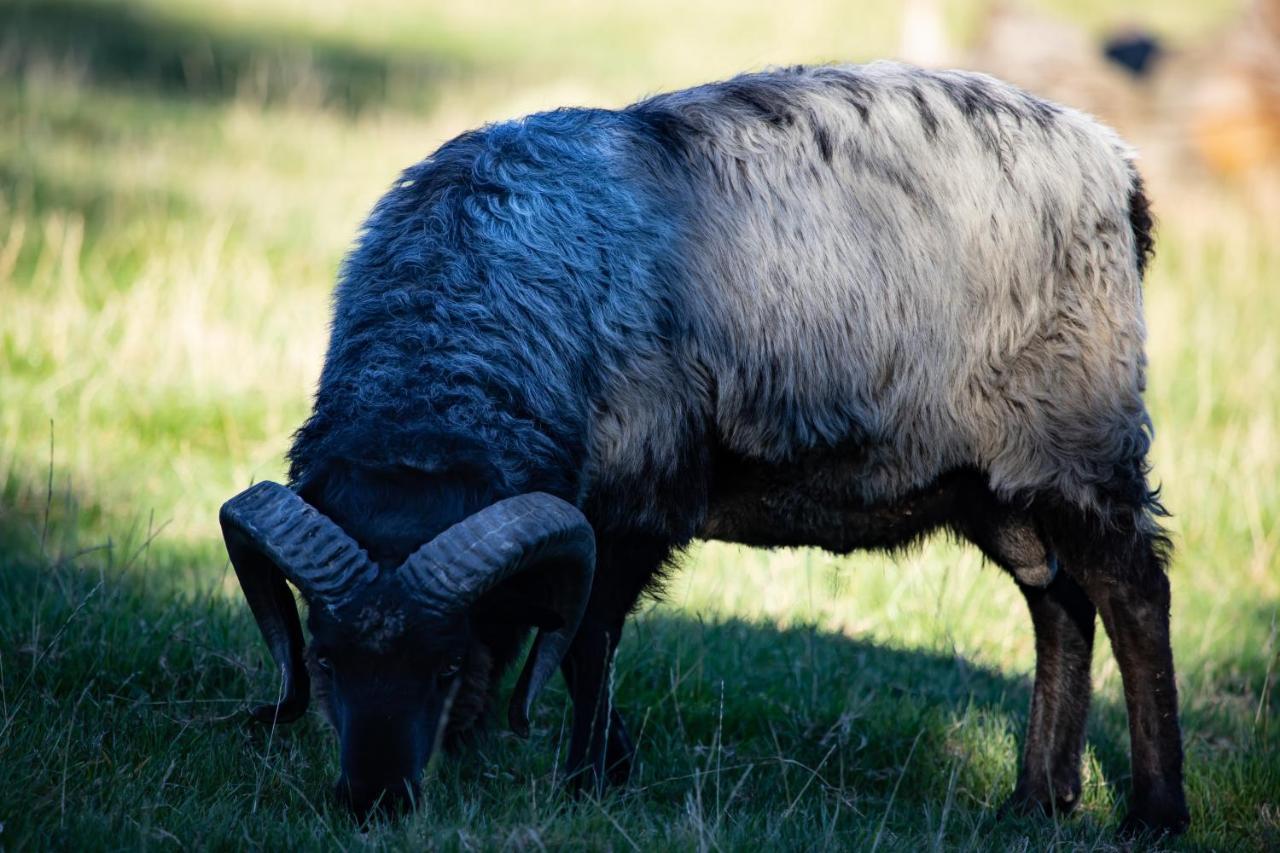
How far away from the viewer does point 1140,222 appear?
18.6 feet

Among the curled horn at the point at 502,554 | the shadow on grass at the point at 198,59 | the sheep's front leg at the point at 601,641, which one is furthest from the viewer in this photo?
the shadow on grass at the point at 198,59

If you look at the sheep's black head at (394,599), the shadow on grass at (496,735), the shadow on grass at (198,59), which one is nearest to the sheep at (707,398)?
the sheep's black head at (394,599)

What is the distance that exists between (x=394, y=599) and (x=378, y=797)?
1.94ft

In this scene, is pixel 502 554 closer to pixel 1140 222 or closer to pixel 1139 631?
pixel 1139 631

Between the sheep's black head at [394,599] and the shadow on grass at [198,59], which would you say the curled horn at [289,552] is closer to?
the sheep's black head at [394,599]

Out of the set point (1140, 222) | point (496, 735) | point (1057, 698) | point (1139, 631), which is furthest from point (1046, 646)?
point (496, 735)

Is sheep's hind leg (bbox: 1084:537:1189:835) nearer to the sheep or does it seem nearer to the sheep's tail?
the sheep

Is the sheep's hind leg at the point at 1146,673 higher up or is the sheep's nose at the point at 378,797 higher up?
the sheep's hind leg at the point at 1146,673

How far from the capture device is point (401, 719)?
422 centimetres

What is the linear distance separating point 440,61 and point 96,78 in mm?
6793

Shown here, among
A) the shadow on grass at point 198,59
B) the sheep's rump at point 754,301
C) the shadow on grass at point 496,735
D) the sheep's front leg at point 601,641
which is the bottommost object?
the shadow on grass at point 496,735

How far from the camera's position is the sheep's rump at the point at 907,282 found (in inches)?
196

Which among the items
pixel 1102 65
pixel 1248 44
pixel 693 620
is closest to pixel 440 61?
pixel 1102 65

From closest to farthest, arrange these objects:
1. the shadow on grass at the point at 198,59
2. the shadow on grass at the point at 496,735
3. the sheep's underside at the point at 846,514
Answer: the shadow on grass at the point at 496,735, the sheep's underside at the point at 846,514, the shadow on grass at the point at 198,59
